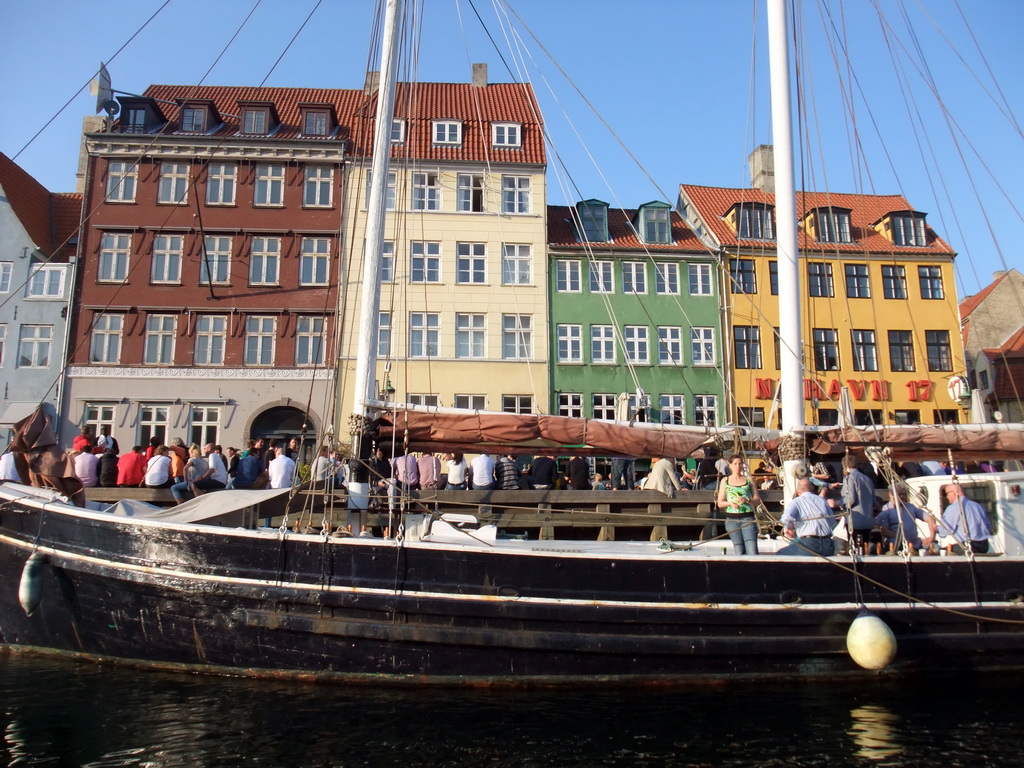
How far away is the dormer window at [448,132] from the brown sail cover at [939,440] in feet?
71.6

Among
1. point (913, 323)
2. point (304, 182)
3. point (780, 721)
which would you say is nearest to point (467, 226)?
point (304, 182)

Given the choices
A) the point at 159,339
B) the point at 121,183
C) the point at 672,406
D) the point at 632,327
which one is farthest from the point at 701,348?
the point at 121,183

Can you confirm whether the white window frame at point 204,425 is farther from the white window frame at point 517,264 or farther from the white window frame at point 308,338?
the white window frame at point 517,264

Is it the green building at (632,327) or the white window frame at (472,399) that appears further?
the green building at (632,327)

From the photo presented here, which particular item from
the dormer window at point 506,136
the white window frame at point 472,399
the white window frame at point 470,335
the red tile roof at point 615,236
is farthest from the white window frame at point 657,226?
the white window frame at point 472,399

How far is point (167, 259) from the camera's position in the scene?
27281 mm

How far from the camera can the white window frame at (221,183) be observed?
2767 centimetres

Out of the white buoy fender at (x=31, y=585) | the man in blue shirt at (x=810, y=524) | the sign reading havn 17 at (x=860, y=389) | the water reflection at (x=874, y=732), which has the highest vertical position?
the sign reading havn 17 at (x=860, y=389)

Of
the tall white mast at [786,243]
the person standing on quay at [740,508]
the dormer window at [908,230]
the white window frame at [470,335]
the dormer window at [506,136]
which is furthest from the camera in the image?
the dormer window at [908,230]

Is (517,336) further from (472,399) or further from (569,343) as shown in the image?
(472,399)

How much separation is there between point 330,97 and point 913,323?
79.7 ft

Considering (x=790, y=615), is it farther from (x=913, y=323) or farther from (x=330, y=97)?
→ (x=330, y=97)

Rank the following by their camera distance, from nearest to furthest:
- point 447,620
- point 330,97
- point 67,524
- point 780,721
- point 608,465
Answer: point 780,721 → point 447,620 → point 67,524 → point 608,465 → point 330,97

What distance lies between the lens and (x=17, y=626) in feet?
33.1
